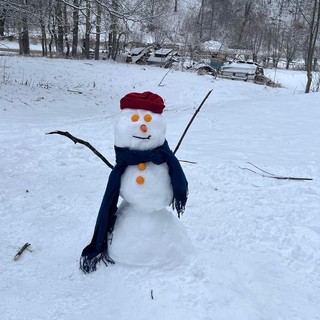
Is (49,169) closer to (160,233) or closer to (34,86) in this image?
(160,233)

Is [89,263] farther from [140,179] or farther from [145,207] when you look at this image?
[140,179]

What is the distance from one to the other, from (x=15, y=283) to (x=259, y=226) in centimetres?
205

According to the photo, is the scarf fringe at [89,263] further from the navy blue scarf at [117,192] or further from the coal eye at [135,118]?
the coal eye at [135,118]

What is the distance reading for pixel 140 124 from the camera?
2.22 meters

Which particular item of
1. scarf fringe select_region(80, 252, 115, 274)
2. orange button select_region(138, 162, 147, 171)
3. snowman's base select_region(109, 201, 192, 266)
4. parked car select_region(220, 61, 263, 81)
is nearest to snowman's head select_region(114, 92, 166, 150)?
orange button select_region(138, 162, 147, 171)

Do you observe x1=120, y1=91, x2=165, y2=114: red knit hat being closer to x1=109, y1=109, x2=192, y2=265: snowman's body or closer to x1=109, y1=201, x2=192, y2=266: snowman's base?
x1=109, y1=109, x2=192, y2=265: snowman's body

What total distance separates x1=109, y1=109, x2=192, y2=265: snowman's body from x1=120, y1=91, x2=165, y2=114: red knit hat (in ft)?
0.09

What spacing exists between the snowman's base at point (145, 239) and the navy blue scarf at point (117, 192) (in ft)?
0.23

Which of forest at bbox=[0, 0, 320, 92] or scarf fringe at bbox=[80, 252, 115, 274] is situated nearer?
scarf fringe at bbox=[80, 252, 115, 274]

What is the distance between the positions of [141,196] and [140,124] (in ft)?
1.59

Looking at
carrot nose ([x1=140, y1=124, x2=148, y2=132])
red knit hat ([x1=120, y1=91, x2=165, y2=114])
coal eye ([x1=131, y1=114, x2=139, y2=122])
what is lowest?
carrot nose ([x1=140, y1=124, x2=148, y2=132])

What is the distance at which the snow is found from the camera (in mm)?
2242

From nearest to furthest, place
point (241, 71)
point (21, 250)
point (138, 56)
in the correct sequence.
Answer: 1. point (21, 250)
2. point (241, 71)
3. point (138, 56)

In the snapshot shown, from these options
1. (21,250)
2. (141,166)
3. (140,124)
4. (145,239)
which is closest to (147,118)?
(140,124)
